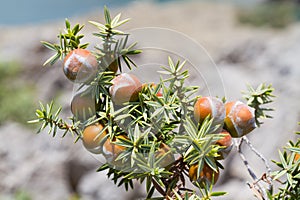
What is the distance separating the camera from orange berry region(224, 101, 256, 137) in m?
0.90

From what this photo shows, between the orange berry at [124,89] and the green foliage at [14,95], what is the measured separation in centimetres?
517

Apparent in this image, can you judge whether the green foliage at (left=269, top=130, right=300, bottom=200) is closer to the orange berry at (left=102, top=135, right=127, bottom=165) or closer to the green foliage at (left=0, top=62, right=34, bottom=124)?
the orange berry at (left=102, top=135, right=127, bottom=165)

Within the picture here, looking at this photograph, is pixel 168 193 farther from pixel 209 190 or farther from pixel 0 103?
pixel 0 103

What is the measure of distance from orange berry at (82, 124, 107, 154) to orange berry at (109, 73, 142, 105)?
61 mm

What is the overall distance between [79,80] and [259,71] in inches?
154

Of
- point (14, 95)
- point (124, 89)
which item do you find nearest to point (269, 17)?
point (14, 95)

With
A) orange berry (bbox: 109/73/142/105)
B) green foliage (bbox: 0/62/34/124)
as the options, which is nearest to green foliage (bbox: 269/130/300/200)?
orange berry (bbox: 109/73/142/105)

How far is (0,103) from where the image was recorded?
21.6ft

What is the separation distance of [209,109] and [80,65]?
0.25 metres

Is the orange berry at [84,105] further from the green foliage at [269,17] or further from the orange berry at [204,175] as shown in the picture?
the green foliage at [269,17]

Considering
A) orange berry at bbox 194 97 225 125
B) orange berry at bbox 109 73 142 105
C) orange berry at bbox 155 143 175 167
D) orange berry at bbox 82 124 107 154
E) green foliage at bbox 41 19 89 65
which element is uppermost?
green foliage at bbox 41 19 89 65

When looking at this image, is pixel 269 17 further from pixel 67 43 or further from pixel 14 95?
pixel 67 43

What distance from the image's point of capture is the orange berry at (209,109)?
2.82 ft

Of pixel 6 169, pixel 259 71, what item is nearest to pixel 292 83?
pixel 259 71
